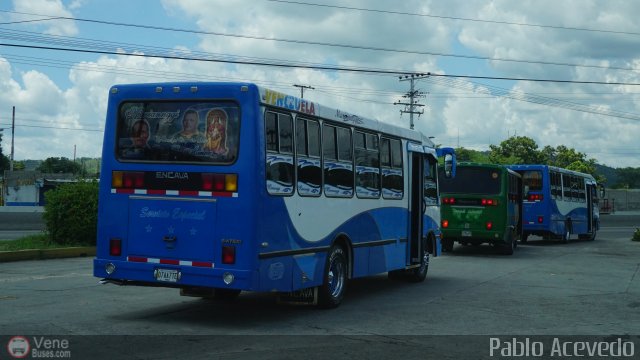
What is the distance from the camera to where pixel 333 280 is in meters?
10.9

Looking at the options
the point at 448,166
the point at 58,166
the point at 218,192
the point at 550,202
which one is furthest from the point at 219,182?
the point at 58,166

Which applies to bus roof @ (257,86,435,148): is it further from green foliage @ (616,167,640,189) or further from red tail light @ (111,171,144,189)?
green foliage @ (616,167,640,189)

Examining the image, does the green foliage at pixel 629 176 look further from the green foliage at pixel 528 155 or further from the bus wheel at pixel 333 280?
the bus wheel at pixel 333 280

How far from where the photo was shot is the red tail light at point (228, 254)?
8812 millimetres

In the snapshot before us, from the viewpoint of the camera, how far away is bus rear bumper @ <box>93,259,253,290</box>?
8750 millimetres

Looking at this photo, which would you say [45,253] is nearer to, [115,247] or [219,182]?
[115,247]

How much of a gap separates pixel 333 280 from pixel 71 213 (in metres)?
10.9

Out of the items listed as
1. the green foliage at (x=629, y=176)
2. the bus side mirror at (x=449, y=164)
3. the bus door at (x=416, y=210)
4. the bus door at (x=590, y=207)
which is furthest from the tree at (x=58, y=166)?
the bus door at (x=416, y=210)

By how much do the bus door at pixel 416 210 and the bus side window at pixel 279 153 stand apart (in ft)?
16.9

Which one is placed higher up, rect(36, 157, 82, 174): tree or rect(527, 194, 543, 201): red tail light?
rect(36, 157, 82, 174): tree

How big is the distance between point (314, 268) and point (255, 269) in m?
1.55

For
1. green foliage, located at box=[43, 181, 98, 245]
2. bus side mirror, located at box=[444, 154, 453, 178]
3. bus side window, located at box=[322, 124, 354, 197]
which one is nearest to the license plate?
bus side window, located at box=[322, 124, 354, 197]

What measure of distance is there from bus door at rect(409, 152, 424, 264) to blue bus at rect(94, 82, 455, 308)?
153 inches

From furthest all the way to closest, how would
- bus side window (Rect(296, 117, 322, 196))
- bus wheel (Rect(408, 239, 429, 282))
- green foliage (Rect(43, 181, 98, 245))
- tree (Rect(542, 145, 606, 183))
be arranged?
tree (Rect(542, 145, 606, 183)) < green foliage (Rect(43, 181, 98, 245)) < bus wheel (Rect(408, 239, 429, 282)) < bus side window (Rect(296, 117, 322, 196))
